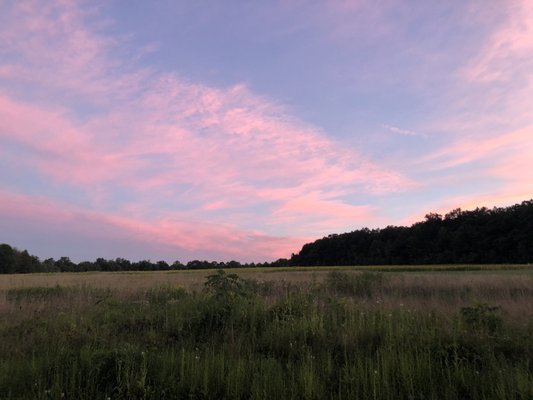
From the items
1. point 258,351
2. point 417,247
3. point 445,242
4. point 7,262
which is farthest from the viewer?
point 7,262

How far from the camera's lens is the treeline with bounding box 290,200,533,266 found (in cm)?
9550

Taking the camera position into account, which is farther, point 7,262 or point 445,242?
point 7,262

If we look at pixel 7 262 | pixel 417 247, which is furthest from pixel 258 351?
pixel 7 262

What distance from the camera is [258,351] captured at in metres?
7.53

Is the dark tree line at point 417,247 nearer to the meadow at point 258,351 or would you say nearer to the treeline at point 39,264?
the treeline at point 39,264

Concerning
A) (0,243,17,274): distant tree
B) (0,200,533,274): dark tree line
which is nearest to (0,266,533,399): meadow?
(0,200,533,274): dark tree line

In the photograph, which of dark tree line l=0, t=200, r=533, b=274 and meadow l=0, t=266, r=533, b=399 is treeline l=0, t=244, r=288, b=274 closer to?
A: dark tree line l=0, t=200, r=533, b=274

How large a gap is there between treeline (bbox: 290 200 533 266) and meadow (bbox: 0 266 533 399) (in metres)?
94.7

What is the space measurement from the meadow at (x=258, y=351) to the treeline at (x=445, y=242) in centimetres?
9470

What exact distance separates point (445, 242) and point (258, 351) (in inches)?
4364

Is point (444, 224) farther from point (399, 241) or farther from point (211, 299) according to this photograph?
point (211, 299)

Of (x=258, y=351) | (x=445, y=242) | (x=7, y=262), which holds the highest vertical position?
(x=445, y=242)

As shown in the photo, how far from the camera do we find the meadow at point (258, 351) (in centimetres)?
537

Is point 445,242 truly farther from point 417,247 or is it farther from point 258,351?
point 258,351
